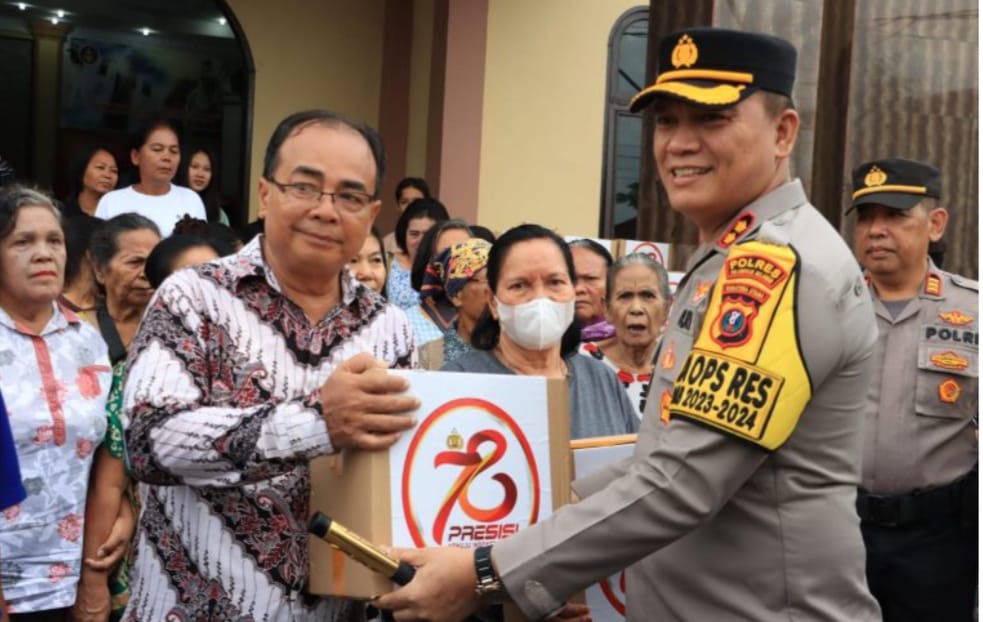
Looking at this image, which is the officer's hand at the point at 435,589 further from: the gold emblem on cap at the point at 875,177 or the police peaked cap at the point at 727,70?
the gold emblem on cap at the point at 875,177

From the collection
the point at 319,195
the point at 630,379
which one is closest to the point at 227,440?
the point at 319,195

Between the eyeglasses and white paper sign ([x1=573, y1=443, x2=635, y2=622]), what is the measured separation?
87cm

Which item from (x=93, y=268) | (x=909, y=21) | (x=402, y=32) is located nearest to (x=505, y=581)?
(x=93, y=268)

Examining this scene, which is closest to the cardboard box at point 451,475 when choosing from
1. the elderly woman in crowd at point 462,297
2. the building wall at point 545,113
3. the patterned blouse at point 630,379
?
the elderly woman in crowd at point 462,297

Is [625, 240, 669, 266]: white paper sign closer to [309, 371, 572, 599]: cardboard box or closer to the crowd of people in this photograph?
the crowd of people

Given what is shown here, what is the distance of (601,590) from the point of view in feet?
10.1

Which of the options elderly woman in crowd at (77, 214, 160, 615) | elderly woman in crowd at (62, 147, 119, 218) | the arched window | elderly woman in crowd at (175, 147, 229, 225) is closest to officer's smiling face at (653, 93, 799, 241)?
elderly woman in crowd at (77, 214, 160, 615)

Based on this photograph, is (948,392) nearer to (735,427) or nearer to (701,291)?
(701,291)

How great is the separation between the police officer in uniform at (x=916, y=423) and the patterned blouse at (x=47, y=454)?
2820 millimetres

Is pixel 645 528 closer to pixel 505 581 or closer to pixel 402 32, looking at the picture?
pixel 505 581

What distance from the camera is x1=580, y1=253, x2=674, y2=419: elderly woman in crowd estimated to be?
5133mm

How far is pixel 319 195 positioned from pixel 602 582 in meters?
1.21

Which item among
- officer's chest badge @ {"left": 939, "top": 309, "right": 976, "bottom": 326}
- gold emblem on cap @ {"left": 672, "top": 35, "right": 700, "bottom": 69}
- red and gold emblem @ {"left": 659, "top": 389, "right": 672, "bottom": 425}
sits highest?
gold emblem on cap @ {"left": 672, "top": 35, "right": 700, "bottom": 69}

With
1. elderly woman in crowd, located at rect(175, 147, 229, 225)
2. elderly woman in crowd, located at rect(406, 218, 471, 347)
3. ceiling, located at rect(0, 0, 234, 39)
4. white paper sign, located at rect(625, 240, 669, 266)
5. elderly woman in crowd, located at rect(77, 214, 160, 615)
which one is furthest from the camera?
ceiling, located at rect(0, 0, 234, 39)
